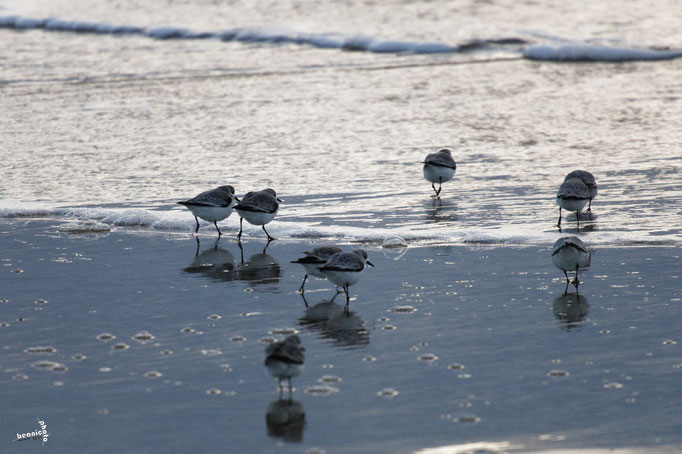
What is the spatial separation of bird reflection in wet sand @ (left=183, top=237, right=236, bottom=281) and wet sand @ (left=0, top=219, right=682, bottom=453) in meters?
0.05

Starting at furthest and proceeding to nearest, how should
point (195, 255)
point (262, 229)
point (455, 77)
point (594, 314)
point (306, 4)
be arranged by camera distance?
point (306, 4)
point (455, 77)
point (262, 229)
point (195, 255)
point (594, 314)

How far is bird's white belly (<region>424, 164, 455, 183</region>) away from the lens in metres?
14.1

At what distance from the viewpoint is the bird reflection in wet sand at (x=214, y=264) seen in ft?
34.1

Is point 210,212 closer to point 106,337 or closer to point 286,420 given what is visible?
point 106,337

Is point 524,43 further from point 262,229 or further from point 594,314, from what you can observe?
point 594,314

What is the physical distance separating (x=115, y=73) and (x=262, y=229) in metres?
17.2

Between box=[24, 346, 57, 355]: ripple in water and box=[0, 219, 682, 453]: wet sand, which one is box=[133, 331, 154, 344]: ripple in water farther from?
box=[24, 346, 57, 355]: ripple in water

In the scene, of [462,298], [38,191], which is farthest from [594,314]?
[38,191]

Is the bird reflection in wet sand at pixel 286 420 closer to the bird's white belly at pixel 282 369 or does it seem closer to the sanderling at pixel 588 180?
the bird's white belly at pixel 282 369

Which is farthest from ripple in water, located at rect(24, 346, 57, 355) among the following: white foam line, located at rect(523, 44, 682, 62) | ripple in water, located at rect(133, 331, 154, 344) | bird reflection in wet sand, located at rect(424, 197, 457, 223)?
white foam line, located at rect(523, 44, 682, 62)

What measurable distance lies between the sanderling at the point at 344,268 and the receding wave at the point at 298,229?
8.20ft

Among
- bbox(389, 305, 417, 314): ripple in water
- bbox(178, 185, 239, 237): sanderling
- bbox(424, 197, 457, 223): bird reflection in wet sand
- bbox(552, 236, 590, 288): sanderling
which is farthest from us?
bbox(424, 197, 457, 223): bird reflection in wet sand

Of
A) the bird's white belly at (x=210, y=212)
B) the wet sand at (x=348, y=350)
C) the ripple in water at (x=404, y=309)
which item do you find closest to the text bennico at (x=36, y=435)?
the wet sand at (x=348, y=350)

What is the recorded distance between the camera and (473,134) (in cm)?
1858
